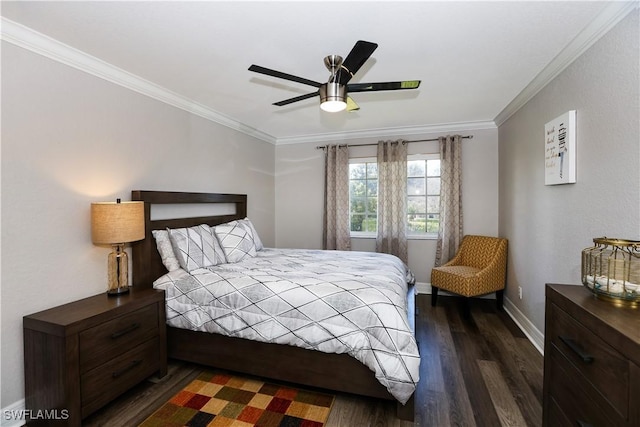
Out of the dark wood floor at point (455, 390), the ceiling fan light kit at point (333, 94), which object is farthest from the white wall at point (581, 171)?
the ceiling fan light kit at point (333, 94)

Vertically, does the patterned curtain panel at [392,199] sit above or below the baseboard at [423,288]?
above

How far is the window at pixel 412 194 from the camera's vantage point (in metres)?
4.62

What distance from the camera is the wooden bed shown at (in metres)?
2.05

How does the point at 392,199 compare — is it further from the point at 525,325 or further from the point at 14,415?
the point at 14,415

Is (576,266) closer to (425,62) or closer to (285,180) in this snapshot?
(425,62)

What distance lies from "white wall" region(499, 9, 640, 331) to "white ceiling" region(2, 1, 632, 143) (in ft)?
0.77

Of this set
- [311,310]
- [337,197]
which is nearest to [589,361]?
[311,310]

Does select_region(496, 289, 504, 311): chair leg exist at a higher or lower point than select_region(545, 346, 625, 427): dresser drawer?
lower

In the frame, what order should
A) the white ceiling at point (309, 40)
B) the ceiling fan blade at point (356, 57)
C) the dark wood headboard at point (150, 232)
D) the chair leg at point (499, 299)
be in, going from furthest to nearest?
the chair leg at point (499, 299) < the dark wood headboard at point (150, 232) < the white ceiling at point (309, 40) < the ceiling fan blade at point (356, 57)

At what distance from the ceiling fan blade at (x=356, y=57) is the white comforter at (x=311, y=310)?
4.77ft

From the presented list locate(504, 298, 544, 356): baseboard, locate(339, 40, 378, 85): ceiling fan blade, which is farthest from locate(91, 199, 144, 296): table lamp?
locate(504, 298, 544, 356): baseboard

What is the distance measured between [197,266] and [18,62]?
182 cm

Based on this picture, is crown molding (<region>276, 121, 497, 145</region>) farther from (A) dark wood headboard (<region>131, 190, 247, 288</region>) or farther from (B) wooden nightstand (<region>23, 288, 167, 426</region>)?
(B) wooden nightstand (<region>23, 288, 167, 426</region>)

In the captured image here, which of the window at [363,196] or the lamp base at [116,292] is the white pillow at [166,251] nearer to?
the lamp base at [116,292]
